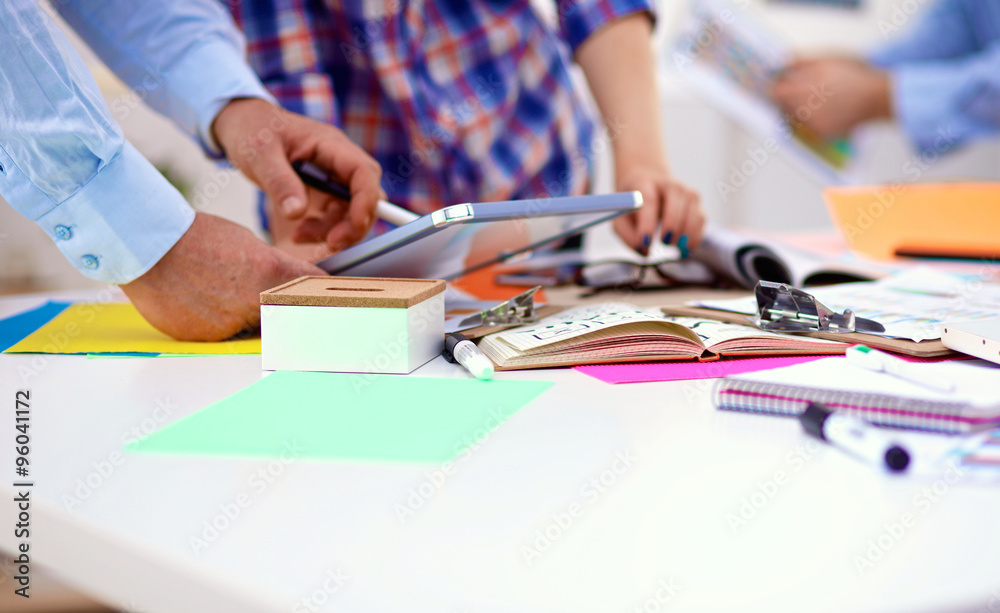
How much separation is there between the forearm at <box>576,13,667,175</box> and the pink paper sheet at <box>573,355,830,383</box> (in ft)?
2.18

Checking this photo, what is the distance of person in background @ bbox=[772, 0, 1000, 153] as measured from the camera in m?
1.87

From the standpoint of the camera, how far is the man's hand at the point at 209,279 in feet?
1.97

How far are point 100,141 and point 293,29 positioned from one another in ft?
1.86

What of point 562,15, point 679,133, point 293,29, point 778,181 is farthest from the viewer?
point 778,181

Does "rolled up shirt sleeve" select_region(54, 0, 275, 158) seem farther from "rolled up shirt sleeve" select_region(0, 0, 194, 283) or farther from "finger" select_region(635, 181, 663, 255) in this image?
"finger" select_region(635, 181, 663, 255)

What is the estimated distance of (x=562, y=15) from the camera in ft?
4.14

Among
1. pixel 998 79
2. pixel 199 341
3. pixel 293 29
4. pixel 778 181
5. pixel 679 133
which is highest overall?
pixel 293 29

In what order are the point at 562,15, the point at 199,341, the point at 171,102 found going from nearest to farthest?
the point at 199,341
the point at 171,102
the point at 562,15

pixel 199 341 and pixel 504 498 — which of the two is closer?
pixel 504 498

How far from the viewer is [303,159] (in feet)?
2.67

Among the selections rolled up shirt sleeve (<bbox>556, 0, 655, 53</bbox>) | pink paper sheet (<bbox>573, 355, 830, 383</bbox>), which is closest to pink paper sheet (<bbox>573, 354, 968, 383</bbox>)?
pink paper sheet (<bbox>573, 355, 830, 383</bbox>)

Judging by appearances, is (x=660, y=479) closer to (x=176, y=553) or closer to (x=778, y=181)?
(x=176, y=553)

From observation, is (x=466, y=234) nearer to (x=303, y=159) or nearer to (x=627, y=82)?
(x=303, y=159)

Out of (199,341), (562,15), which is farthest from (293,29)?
(199,341)
